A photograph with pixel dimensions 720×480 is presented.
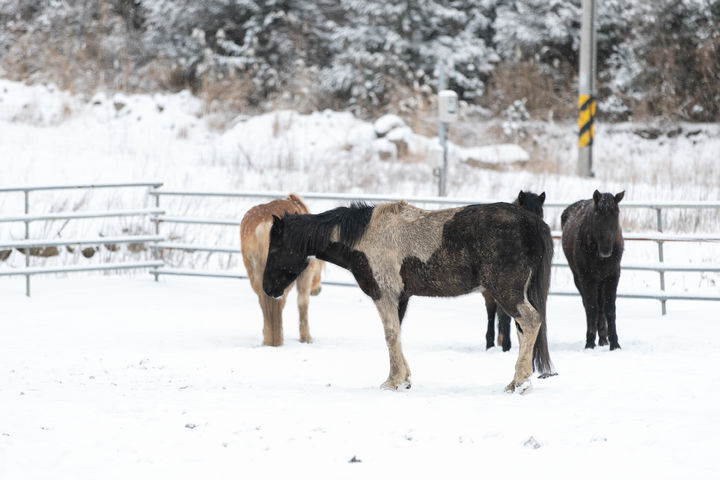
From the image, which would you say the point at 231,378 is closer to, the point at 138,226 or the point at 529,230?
the point at 529,230

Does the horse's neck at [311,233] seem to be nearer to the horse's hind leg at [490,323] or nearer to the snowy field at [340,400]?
the snowy field at [340,400]

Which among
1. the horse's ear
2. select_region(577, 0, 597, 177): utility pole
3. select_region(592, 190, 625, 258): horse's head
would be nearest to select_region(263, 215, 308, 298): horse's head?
the horse's ear

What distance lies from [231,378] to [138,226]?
5897 millimetres

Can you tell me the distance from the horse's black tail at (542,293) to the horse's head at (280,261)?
151 centimetres

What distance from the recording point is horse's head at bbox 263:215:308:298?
626cm

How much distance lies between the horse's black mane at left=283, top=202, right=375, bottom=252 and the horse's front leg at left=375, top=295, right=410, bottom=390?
0.45 meters

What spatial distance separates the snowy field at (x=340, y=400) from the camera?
4312 millimetres

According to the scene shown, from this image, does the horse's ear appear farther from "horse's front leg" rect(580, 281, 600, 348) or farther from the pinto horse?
"horse's front leg" rect(580, 281, 600, 348)

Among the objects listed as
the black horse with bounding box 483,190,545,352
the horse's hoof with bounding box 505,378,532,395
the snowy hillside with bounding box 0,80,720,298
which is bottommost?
the horse's hoof with bounding box 505,378,532,395

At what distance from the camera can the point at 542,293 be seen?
19.4ft

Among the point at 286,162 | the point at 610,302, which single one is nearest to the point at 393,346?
the point at 610,302

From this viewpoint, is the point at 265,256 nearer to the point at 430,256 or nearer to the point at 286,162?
the point at 430,256

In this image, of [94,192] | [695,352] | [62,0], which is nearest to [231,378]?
[695,352]

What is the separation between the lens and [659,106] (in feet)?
68.4
